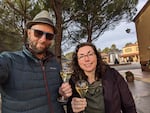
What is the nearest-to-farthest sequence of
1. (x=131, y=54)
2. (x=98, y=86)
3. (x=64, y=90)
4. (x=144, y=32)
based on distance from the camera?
(x=64, y=90) < (x=98, y=86) < (x=144, y=32) < (x=131, y=54)

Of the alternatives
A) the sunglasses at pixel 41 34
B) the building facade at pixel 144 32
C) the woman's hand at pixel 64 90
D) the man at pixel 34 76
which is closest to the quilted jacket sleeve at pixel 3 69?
the man at pixel 34 76

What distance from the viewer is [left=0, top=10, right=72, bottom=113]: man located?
233cm

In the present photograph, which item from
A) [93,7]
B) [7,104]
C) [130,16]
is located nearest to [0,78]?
[7,104]

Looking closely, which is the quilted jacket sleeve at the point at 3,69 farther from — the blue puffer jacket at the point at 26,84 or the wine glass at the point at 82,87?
the wine glass at the point at 82,87

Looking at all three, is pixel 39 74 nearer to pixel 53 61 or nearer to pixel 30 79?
pixel 30 79

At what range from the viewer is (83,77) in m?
2.96

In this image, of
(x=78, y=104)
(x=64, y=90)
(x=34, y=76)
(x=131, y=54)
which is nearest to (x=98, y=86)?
(x=78, y=104)

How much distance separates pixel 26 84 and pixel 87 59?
0.74 meters

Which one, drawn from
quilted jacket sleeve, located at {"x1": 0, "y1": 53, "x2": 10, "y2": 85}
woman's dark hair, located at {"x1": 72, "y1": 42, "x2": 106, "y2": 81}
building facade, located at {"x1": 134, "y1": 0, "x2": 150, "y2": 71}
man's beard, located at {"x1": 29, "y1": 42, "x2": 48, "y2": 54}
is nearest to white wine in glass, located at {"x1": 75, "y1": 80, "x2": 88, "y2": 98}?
woman's dark hair, located at {"x1": 72, "y1": 42, "x2": 106, "y2": 81}

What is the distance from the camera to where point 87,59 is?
2.89 meters

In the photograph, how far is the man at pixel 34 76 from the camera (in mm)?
2330

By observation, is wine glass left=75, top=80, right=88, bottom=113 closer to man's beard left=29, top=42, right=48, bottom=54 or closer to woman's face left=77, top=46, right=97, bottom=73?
woman's face left=77, top=46, right=97, bottom=73

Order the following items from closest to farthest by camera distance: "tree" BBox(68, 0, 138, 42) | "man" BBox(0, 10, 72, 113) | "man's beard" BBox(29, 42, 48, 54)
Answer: "man" BBox(0, 10, 72, 113)
"man's beard" BBox(29, 42, 48, 54)
"tree" BBox(68, 0, 138, 42)

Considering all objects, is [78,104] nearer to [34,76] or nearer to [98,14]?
[34,76]
